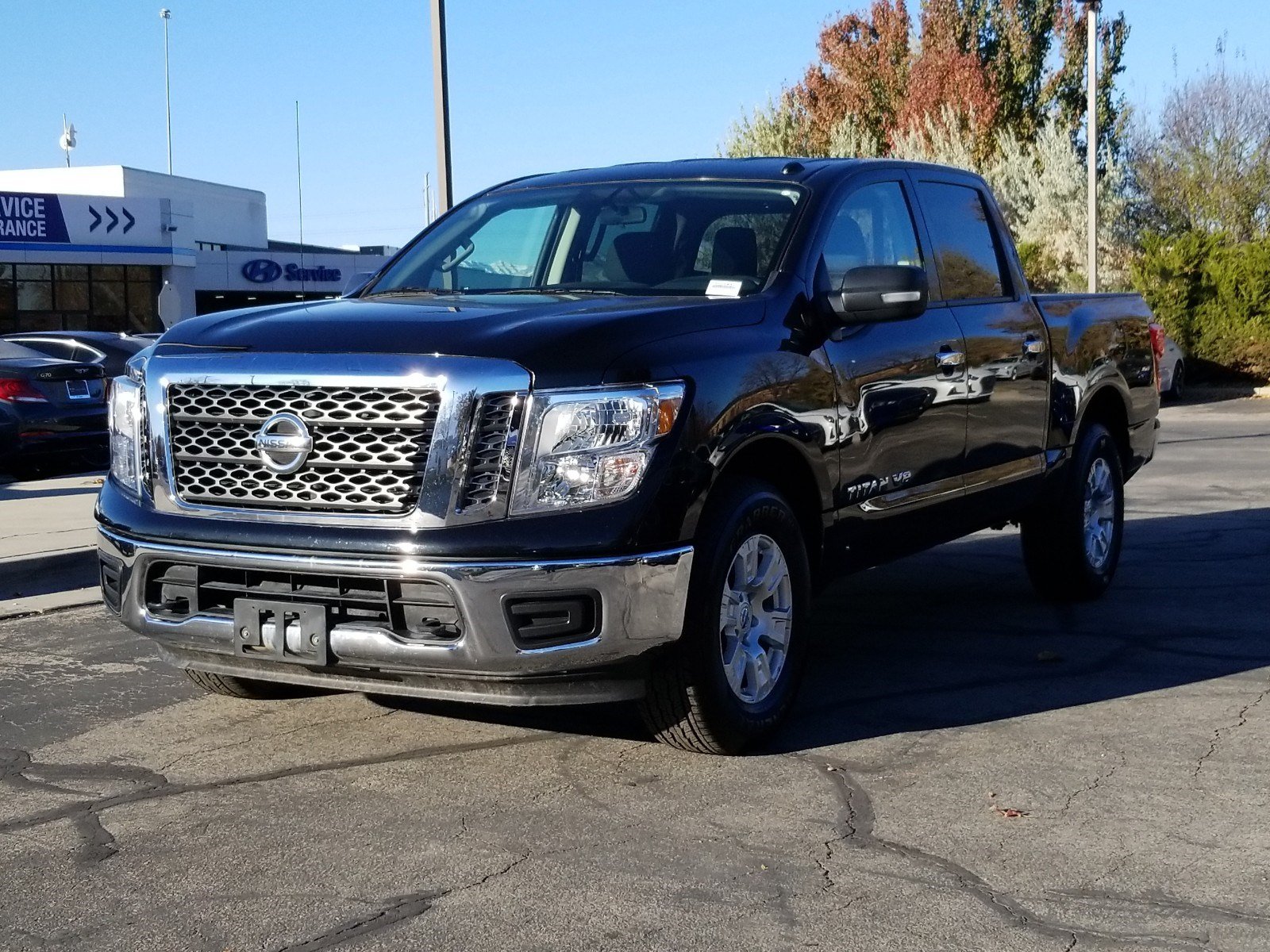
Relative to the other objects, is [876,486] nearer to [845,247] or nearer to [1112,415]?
[845,247]

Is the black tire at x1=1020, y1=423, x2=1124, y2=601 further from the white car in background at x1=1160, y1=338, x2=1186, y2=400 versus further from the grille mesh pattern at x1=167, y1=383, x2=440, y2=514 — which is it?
the white car in background at x1=1160, y1=338, x2=1186, y2=400

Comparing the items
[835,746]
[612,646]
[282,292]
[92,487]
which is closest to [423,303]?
[612,646]

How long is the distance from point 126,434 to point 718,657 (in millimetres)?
2061

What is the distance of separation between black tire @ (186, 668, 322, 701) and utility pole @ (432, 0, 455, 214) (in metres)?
8.00

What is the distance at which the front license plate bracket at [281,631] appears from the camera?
464cm

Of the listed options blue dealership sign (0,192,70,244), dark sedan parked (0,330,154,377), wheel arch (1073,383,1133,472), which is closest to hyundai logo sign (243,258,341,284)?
blue dealership sign (0,192,70,244)

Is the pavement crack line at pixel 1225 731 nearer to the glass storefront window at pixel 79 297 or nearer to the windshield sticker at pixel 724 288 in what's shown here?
the windshield sticker at pixel 724 288

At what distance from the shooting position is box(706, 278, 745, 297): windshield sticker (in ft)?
18.1

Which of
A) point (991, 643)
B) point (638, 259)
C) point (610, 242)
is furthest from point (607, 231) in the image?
point (991, 643)

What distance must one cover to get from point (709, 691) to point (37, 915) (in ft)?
6.54

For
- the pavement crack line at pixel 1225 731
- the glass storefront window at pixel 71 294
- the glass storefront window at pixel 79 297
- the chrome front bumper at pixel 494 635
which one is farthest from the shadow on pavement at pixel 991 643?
the glass storefront window at pixel 71 294

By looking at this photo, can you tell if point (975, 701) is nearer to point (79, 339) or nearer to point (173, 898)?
point (173, 898)

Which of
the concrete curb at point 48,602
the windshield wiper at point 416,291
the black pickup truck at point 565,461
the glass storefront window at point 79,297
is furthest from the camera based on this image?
the glass storefront window at point 79,297

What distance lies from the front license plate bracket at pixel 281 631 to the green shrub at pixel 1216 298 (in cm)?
2193
